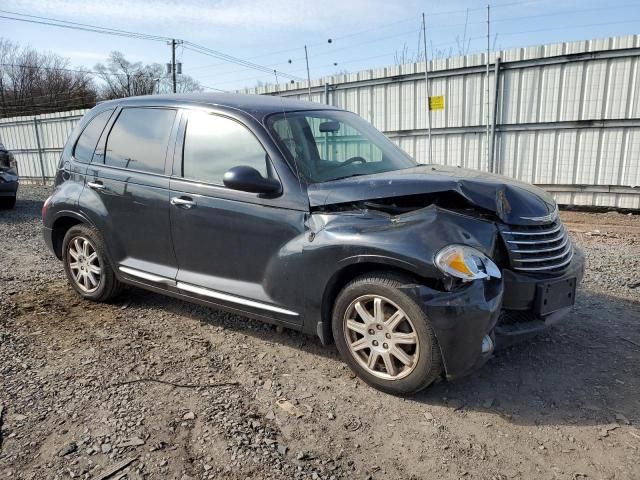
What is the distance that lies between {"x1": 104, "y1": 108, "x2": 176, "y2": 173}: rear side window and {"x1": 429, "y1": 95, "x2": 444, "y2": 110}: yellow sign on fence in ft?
25.6

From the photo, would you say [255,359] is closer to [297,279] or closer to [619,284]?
[297,279]

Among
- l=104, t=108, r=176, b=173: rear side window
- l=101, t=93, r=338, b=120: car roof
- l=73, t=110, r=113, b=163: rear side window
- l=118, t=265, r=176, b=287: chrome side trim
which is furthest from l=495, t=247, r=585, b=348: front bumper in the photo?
l=73, t=110, r=113, b=163: rear side window

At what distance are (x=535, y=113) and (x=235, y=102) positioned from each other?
778 cm

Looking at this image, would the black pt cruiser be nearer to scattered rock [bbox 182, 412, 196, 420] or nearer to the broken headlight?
the broken headlight

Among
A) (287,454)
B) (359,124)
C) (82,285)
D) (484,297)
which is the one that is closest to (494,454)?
(484,297)

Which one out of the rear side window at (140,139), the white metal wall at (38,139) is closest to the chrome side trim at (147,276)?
the rear side window at (140,139)

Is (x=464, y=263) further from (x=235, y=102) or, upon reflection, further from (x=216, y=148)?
(x=235, y=102)

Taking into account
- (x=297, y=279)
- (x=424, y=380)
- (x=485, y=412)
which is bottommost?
(x=485, y=412)

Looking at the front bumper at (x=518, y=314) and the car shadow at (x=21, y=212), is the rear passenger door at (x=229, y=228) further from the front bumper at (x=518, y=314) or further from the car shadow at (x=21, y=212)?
the car shadow at (x=21, y=212)

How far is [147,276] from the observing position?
3.99m

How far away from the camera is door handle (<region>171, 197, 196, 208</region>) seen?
3561 millimetres

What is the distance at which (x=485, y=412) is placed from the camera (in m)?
2.76

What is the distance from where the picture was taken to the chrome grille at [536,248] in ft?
9.33

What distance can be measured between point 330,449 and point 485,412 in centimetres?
97
